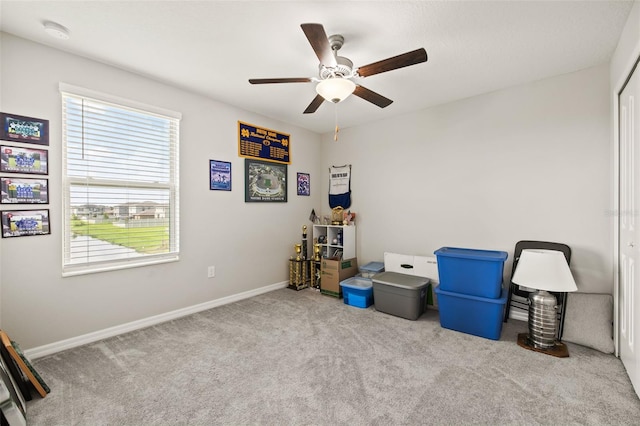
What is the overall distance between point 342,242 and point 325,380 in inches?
92.6

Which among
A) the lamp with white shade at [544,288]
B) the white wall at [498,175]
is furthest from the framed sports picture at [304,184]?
the lamp with white shade at [544,288]

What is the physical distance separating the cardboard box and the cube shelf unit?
0.22 meters

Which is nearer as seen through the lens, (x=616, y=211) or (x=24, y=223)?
(x=24, y=223)

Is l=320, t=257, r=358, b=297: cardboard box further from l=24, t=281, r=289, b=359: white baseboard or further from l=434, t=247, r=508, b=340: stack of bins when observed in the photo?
l=434, t=247, r=508, b=340: stack of bins

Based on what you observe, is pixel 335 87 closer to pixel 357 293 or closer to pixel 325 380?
pixel 325 380

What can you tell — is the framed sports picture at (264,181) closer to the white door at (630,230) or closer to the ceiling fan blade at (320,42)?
the ceiling fan blade at (320,42)

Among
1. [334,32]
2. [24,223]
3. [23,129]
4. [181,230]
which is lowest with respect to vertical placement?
[181,230]

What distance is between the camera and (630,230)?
6.35 ft

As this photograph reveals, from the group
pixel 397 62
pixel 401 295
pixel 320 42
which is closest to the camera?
pixel 320 42

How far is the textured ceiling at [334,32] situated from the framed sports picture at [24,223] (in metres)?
1.34

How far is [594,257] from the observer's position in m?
2.57

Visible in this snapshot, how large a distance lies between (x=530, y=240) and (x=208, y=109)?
3819 millimetres

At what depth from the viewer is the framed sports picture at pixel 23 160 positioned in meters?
2.07

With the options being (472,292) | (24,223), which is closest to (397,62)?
(472,292)
